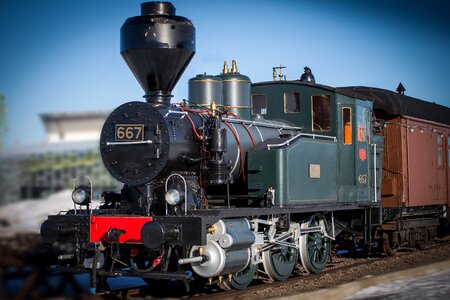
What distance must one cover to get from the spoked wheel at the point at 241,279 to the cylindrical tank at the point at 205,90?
2692 mm

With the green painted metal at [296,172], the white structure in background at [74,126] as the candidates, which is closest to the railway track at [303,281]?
the green painted metal at [296,172]

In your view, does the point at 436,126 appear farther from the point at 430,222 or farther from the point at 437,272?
the point at 437,272

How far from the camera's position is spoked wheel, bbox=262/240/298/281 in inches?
367

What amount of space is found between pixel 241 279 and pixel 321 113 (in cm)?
384

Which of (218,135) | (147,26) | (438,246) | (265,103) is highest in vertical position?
(147,26)

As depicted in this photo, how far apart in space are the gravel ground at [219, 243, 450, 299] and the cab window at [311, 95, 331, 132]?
105 inches

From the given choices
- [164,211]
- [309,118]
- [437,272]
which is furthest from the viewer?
[309,118]

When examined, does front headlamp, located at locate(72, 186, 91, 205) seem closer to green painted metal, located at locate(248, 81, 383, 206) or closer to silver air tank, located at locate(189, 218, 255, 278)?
Result: silver air tank, located at locate(189, 218, 255, 278)

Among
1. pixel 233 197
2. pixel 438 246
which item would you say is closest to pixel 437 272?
pixel 233 197

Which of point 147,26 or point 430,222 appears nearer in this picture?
point 147,26

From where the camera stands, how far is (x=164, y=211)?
8344 millimetres

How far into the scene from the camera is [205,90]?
31.9ft

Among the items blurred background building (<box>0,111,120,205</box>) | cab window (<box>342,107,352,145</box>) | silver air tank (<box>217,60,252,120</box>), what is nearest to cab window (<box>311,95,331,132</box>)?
cab window (<box>342,107,352,145</box>)

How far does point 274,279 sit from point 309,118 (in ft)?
10.7
